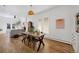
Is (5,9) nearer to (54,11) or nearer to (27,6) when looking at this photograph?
(27,6)

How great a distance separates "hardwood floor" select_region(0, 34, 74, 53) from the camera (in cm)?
219

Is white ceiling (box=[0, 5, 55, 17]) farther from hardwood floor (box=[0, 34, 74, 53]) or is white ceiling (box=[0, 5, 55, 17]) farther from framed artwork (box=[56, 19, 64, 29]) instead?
hardwood floor (box=[0, 34, 74, 53])

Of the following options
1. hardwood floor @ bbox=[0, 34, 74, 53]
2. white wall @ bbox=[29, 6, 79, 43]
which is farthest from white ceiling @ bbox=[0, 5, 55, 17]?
hardwood floor @ bbox=[0, 34, 74, 53]

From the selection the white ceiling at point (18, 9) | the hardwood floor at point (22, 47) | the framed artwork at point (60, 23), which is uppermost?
the white ceiling at point (18, 9)

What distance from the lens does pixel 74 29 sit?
215 centimetres

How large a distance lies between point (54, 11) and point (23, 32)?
819 millimetres

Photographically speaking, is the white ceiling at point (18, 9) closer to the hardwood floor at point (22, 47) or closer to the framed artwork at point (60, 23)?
the framed artwork at point (60, 23)

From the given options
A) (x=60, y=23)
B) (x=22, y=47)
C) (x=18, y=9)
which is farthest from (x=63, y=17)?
(x=22, y=47)

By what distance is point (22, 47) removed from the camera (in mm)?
2232

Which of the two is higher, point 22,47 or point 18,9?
point 18,9

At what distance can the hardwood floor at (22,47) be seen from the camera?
219 cm

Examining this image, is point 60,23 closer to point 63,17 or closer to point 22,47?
point 63,17

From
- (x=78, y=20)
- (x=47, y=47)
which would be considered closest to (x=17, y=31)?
(x=47, y=47)

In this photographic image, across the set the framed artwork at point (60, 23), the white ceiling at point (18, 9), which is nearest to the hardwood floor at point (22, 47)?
the framed artwork at point (60, 23)
